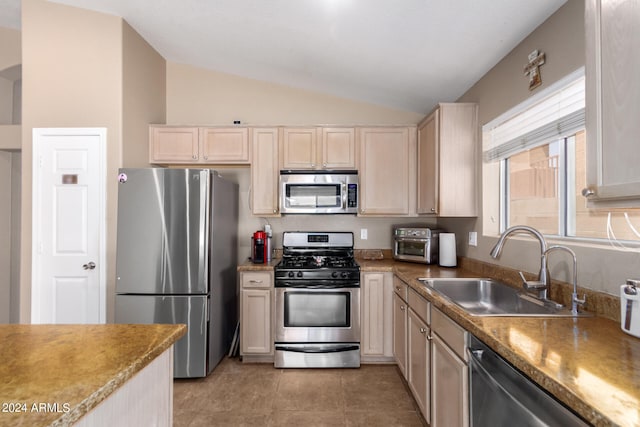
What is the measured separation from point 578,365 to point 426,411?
4.13 feet

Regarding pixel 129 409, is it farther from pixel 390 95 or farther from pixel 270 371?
pixel 390 95

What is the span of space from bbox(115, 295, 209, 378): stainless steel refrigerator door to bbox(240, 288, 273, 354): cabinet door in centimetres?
38

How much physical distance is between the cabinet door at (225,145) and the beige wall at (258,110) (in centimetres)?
36

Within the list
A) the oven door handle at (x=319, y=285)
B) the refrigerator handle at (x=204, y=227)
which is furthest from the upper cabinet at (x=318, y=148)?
the oven door handle at (x=319, y=285)

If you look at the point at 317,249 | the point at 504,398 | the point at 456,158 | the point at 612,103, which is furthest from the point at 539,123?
the point at 317,249

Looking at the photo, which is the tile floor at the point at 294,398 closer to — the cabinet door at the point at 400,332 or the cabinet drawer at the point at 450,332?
the cabinet door at the point at 400,332

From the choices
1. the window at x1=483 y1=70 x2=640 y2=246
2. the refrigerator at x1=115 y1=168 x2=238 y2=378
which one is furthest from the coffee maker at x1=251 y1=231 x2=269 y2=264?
the window at x1=483 y1=70 x2=640 y2=246

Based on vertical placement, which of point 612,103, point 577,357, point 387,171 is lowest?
point 577,357

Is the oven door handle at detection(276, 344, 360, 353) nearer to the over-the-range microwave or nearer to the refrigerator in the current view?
the refrigerator

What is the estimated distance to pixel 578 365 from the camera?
91 centimetres

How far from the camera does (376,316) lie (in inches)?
112

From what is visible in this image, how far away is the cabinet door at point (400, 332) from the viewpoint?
2.44m

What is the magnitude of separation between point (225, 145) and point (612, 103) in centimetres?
287

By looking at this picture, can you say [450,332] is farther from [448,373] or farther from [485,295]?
[485,295]
